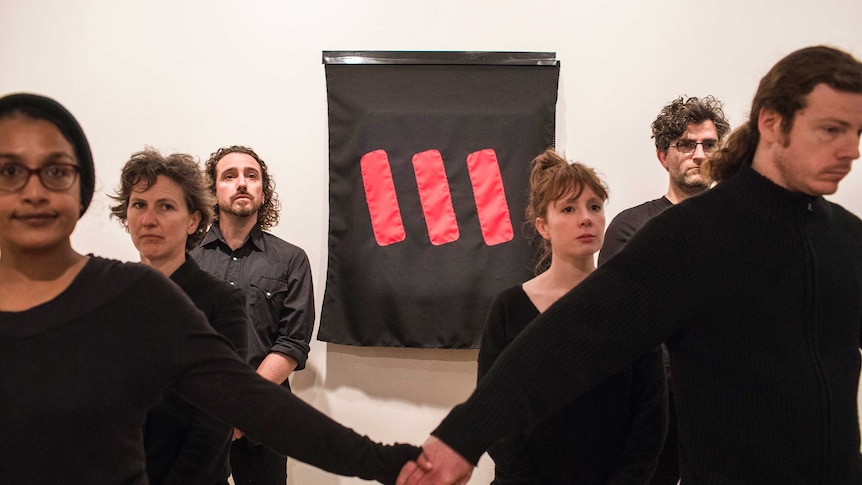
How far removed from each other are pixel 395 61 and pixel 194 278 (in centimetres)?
181

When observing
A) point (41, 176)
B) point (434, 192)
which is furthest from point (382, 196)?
point (41, 176)

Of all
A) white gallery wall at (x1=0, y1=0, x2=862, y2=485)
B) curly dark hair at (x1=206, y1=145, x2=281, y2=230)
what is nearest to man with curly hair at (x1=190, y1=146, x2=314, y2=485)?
curly dark hair at (x1=206, y1=145, x2=281, y2=230)

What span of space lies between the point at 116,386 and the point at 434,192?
7.51ft

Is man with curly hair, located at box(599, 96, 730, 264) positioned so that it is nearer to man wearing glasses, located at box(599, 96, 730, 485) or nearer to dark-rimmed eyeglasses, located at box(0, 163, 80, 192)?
man wearing glasses, located at box(599, 96, 730, 485)

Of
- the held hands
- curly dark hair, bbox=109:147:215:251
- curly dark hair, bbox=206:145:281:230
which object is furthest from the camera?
curly dark hair, bbox=206:145:281:230

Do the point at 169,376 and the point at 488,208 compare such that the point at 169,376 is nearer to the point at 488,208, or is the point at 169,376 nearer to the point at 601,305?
the point at 601,305

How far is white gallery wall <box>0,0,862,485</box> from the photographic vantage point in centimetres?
344

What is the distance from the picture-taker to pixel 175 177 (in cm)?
211

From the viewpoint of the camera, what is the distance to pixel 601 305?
140 centimetres

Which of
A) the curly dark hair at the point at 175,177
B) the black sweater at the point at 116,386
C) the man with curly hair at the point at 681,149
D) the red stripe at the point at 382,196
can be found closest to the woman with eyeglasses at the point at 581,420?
the black sweater at the point at 116,386

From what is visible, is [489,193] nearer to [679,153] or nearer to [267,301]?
[679,153]

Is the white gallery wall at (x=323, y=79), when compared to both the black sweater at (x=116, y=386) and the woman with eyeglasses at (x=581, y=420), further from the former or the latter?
the black sweater at (x=116, y=386)

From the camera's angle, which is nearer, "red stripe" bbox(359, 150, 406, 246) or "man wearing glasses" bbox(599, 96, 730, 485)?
"man wearing glasses" bbox(599, 96, 730, 485)

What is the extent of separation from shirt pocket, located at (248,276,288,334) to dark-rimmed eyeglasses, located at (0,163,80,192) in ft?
5.82
